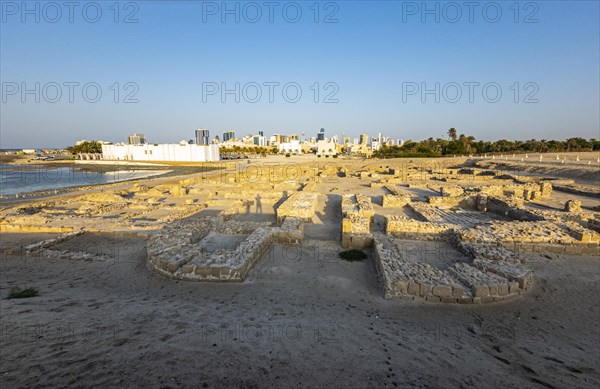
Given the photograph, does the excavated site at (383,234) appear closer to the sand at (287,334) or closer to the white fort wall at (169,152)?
the sand at (287,334)

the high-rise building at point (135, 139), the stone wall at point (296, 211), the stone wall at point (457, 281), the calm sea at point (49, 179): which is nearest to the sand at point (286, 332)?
the stone wall at point (457, 281)

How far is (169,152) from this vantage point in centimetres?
6881

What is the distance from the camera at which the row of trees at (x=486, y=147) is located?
53656mm

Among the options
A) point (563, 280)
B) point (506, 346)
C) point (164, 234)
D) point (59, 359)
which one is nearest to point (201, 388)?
point (59, 359)

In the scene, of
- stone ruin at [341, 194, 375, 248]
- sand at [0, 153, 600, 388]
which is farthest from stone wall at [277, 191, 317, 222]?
sand at [0, 153, 600, 388]

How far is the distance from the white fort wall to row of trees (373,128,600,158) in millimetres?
41578

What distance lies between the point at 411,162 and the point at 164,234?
145ft

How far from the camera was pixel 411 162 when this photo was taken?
46.6m

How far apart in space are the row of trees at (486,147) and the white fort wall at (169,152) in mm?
41578

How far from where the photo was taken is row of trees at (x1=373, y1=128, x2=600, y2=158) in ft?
176

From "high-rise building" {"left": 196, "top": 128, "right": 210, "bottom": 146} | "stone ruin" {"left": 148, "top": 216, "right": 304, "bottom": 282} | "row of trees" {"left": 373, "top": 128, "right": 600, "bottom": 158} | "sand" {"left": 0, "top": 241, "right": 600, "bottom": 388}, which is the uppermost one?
"high-rise building" {"left": 196, "top": 128, "right": 210, "bottom": 146}

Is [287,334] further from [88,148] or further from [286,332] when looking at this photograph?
[88,148]

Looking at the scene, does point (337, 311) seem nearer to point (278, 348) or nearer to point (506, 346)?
point (278, 348)

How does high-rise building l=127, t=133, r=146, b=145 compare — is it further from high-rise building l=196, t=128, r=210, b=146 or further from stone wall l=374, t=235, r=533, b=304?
stone wall l=374, t=235, r=533, b=304
